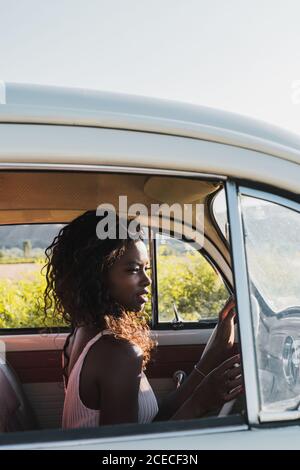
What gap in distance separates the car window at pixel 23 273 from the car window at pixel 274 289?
1.58 meters

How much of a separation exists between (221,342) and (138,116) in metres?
1.17

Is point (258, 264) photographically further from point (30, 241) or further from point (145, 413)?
point (30, 241)

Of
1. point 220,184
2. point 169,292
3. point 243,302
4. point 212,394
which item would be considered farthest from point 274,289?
point 169,292

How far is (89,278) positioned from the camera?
2098mm

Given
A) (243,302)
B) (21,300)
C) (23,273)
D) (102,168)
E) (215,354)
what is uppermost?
(23,273)

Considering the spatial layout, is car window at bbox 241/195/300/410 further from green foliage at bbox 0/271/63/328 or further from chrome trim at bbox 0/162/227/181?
green foliage at bbox 0/271/63/328

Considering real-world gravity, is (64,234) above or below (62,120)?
above

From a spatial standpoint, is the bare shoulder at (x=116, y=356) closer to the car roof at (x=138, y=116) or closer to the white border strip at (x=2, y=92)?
the car roof at (x=138, y=116)

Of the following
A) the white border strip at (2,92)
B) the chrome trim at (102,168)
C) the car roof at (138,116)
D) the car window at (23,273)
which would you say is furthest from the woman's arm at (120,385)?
the car window at (23,273)

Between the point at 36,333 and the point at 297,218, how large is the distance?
104 inches

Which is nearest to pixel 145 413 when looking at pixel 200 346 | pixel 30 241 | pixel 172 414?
pixel 172 414

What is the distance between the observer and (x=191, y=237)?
3145 mm

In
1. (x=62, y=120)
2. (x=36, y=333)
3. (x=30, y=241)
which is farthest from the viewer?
(x=30, y=241)

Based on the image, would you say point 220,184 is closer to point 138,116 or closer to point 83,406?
point 138,116
